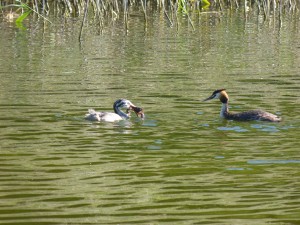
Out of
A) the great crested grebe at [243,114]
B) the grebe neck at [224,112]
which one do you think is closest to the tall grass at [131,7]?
the great crested grebe at [243,114]

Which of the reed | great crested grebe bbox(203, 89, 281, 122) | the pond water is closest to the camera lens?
the pond water

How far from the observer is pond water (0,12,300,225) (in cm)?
653

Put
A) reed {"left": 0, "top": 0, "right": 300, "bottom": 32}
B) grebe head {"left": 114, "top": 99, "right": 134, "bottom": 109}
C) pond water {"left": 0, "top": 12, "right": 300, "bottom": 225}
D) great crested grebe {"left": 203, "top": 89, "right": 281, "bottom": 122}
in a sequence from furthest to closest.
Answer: reed {"left": 0, "top": 0, "right": 300, "bottom": 32} → grebe head {"left": 114, "top": 99, "right": 134, "bottom": 109} → great crested grebe {"left": 203, "top": 89, "right": 281, "bottom": 122} → pond water {"left": 0, "top": 12, "right": 300, "bottom": 225}

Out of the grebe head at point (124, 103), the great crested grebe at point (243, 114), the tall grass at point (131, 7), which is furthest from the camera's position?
the tall grass at point (131, 7)

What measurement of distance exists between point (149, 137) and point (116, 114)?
1.46 m

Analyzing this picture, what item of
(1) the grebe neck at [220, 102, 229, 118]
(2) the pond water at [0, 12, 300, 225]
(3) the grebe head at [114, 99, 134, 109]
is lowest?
(1) the grebe neck at [220, 102, 229, 118]

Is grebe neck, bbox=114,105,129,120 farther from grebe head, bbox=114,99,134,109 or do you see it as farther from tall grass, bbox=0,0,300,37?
tall grass, bbox=0,0,300,37

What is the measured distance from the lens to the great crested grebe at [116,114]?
10281 millimetres

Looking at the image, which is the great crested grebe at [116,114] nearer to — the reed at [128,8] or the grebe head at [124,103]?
the grebe head at [124,103]

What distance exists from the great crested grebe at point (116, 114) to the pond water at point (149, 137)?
107 mm

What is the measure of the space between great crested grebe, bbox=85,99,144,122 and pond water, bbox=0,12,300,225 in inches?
4.2

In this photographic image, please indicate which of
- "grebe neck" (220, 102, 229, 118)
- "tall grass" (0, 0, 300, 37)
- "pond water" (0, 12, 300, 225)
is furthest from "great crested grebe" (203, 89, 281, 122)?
"tall grass" (0, 0, 300, 37)

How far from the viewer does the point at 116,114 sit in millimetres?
10812

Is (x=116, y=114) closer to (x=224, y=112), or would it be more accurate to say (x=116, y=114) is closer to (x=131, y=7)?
(x=224, y=112)
